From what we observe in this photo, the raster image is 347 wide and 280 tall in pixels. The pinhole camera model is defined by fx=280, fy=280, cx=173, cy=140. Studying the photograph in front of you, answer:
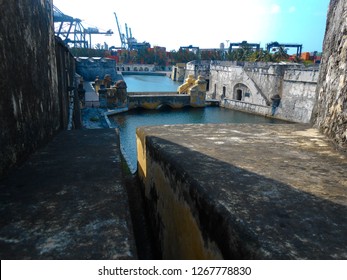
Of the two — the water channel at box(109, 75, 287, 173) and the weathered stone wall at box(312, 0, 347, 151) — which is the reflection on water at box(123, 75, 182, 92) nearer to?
the water channel at box(109, 75, 287, 173)

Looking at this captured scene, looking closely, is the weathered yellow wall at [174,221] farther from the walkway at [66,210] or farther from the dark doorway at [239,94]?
the dark doorway at [239,94]

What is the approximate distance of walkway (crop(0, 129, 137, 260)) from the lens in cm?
203

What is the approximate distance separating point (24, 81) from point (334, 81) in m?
5.34

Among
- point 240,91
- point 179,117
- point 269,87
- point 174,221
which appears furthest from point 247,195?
point 240,91

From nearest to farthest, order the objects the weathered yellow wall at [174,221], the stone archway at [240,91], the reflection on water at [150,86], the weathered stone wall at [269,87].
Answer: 1. the weathered yellow wall at [174,221]
2. the weathered stone wall at [269,87]
3. the stone archway at [240,91]
4. the reflection on water at [150,86]

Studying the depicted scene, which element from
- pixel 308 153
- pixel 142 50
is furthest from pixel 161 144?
pixel 142 50

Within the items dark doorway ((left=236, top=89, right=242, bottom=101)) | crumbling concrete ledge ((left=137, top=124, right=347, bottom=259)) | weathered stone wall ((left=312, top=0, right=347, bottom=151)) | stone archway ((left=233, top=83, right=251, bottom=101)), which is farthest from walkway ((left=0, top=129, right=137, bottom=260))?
dark doorway ((left=236, top=89, right=242, bottom=101))

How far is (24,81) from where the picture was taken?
4.00 meters

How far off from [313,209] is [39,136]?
4.05 meters

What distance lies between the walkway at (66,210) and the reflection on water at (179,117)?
1546 centimetres

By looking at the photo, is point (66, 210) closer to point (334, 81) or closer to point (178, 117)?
point (334, 81)

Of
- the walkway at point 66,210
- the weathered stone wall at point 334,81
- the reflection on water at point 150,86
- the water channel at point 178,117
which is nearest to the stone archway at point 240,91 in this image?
the water channel at point 178,117

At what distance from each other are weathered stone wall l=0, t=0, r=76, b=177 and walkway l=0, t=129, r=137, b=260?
1.18 feet

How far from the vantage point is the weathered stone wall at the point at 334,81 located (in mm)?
4758
